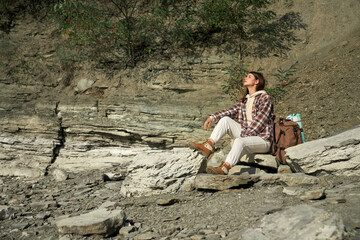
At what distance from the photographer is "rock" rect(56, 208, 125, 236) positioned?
295 cm

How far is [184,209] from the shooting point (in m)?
3.56

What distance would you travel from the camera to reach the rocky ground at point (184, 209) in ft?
9.19

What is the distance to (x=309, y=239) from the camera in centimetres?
202

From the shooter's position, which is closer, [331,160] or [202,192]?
[331,160]

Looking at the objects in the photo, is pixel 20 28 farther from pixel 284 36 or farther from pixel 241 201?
pixel 241 201

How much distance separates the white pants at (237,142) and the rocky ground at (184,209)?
1.58 feet

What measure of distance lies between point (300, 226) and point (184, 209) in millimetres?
1674

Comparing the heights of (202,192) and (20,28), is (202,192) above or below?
below

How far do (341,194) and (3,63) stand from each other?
9.27 m

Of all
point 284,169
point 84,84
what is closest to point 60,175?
point 84,84

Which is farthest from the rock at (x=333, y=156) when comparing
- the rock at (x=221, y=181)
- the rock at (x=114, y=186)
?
the rock at (x=114, y=186)

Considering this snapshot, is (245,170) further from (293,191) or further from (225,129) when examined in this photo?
(293,191)

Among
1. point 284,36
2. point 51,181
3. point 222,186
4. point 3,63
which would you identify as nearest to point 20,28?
point 3,63

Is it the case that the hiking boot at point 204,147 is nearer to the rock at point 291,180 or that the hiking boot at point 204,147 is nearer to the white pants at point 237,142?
the white pants at point 237,142
